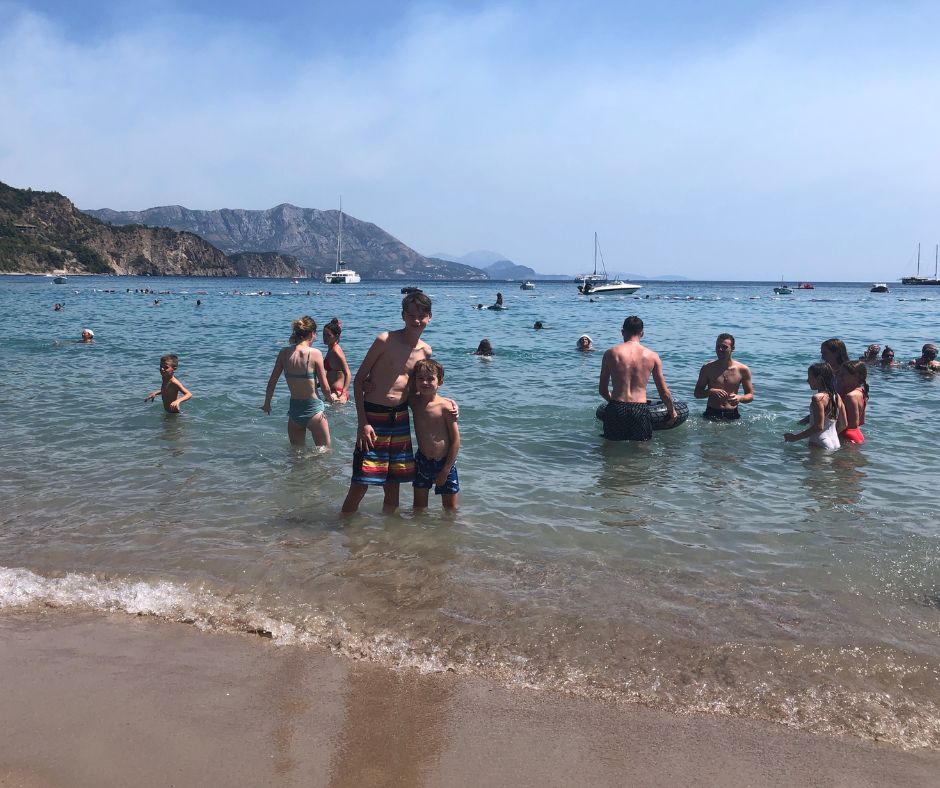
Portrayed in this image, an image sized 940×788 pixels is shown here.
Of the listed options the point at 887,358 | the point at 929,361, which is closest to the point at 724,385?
the point at 929,361

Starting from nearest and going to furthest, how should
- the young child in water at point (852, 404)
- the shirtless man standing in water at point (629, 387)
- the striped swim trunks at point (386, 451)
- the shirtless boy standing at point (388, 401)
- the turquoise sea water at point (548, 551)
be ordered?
the turquoise sea water at point (548, 551)
the shirtless boy standing at point (388, 401)
the striped swim trunks at point (386, 451)
the young child in water at point (852, 404)
the shirtless man standing in water at point (629, 387)

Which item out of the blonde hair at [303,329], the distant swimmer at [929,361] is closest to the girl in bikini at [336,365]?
the blonde hair at [303,329]

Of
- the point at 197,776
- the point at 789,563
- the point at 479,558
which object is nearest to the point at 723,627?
the point at 789,563

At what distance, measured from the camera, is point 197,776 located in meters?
2.60

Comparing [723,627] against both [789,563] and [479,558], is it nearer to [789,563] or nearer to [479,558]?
[789,563]

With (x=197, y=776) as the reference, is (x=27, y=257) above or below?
above

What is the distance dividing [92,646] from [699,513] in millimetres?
4544

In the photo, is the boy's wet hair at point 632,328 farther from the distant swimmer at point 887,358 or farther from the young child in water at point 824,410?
the distant swimmer at point 887,358

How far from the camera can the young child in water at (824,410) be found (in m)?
7.70

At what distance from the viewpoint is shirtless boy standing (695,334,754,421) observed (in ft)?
29.9

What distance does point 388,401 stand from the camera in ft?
16.7

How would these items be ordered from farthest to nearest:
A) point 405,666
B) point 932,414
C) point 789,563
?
point 932,414
point 789,563
point 405,666

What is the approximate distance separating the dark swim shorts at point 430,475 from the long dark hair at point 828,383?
457 centimetres

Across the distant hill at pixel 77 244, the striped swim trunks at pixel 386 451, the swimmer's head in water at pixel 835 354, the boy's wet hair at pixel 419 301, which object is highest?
the distant hill at pixel 77 244
